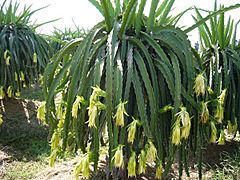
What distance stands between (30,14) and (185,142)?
3797 mm

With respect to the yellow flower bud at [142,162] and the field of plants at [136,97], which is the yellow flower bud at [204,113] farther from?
the yellow flower bud at [142,162]

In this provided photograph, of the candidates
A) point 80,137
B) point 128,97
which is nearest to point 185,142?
point 128,97

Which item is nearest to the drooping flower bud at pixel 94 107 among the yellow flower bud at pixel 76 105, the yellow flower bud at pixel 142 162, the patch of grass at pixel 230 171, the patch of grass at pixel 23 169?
the yellow flower bud at pixel 76 105

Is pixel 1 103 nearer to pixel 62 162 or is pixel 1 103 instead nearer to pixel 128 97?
pixel 62 162

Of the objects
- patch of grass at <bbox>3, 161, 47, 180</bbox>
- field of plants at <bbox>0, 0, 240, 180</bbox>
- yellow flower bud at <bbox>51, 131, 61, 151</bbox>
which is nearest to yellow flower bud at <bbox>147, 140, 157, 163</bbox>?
field of plants at <bbox>0, 0, 240, 180</bbox>

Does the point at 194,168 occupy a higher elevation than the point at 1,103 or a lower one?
lower

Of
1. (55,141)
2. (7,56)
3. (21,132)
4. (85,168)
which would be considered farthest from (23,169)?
(85,168)

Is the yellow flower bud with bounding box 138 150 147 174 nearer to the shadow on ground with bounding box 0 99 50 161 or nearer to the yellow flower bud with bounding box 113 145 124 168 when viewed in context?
the yellow flower bud with bounding box 113 145 124 168

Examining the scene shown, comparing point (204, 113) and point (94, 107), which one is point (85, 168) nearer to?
point (94, 107)

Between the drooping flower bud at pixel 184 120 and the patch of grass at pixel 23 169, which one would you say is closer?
the drooping flower bud at pixel 184 120

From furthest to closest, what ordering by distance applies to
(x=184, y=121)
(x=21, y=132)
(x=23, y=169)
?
(x=21, y=132)
(x=23, y=169)
(x=184, y=121)

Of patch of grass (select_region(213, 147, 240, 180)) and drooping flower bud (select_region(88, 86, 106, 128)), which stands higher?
drooping flower bud (select_region(88, 86, 106, 128))

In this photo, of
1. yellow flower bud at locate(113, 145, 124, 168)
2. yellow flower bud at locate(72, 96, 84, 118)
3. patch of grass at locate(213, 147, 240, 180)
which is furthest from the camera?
patch of grass at locate(213, 147, 240, 180)

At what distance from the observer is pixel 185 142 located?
7.99 ft
